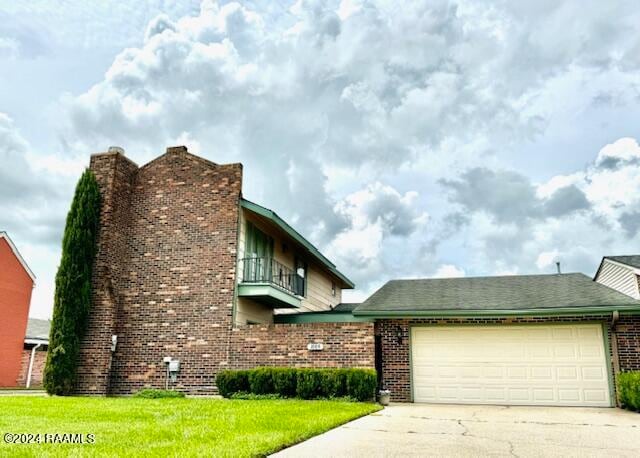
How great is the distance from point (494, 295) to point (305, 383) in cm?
617

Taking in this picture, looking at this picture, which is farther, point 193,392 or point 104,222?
point 104,222

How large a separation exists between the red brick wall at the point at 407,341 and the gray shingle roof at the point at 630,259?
5.53ft

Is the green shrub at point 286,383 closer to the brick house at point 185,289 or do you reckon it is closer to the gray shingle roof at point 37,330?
the brick house at point 185,289

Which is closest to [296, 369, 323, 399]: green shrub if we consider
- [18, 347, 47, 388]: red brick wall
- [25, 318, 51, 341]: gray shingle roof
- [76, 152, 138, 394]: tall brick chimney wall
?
[76, 152, 138, 394]: tall brick chimney wall

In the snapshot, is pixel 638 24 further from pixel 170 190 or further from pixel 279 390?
pixel 170 190

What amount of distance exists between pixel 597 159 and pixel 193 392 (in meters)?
15.2

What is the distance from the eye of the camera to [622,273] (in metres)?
14.4

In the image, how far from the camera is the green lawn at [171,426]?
17.9 feet

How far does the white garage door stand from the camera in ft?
43.3

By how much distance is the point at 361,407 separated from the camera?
1077 cm

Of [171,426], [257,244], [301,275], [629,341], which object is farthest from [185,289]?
[629,341]

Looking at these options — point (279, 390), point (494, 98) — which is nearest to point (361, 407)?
point (279, 390)

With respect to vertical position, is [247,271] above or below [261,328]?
above

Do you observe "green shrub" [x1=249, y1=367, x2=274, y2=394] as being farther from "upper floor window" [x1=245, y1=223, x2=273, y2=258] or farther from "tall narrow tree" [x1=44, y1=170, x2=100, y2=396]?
"tall narrow tree" [x1=44, y1=170, x2=100, y2=396]
